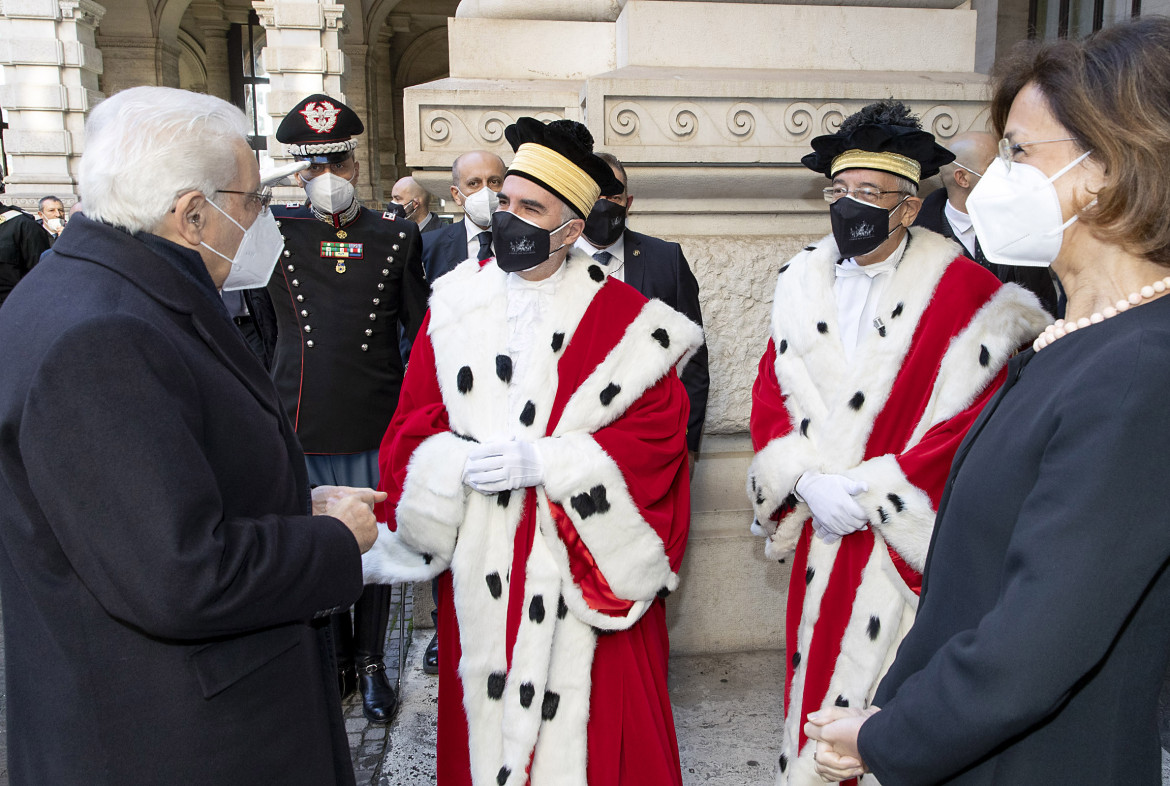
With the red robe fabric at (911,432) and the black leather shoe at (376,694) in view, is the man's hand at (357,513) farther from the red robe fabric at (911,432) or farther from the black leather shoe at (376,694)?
the black leather shoe at (376,694)

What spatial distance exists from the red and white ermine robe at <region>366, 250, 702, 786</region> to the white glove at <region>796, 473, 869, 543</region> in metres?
0.40

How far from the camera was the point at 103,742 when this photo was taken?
4.79ft

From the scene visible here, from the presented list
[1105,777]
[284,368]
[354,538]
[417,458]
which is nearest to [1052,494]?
[1105,777]

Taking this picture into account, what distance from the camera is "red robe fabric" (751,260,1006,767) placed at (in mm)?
2334

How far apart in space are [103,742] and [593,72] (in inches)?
135

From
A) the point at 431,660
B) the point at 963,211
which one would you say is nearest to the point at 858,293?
the point at 963,211

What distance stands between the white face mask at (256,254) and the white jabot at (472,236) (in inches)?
81.2

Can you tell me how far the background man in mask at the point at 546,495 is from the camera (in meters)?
2.39

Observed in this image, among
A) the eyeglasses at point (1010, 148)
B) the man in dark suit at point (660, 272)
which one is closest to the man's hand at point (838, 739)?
the eyeglasses at point (1010, 148)

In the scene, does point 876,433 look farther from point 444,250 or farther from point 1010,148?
point 444,250

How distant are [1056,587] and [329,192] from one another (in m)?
2.99

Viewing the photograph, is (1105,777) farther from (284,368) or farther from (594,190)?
(284,368)

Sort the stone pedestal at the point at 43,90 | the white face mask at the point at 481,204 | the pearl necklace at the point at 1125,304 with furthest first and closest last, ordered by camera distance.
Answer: the stone pedestal at the point at 43,90 < the white face mask at the point at 481,204 < the pearl necklace at the point at 1125,304

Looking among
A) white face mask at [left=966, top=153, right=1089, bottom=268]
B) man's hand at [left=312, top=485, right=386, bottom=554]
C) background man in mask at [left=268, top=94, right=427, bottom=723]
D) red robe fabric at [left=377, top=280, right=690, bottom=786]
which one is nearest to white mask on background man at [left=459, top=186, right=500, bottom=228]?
A: background man in mask at [left=268, top=94, right=427, bottom=723]
